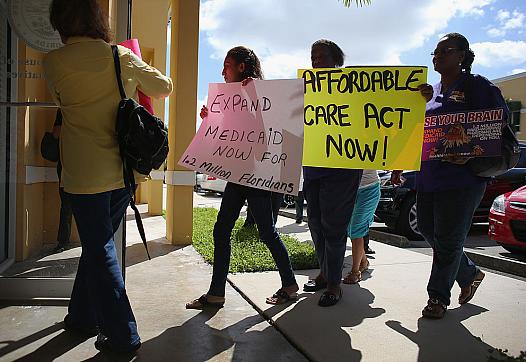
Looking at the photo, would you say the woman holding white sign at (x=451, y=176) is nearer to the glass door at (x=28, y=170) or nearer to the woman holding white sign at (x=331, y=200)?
the woman holding white sign at (x=331, y=200)

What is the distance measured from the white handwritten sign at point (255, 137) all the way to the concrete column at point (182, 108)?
7.85 ft

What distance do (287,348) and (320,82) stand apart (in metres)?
1.92

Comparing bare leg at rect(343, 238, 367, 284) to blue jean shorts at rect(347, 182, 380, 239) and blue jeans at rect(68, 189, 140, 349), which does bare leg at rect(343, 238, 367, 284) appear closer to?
blue jean shorts at rect(347, 182, 380, 239)

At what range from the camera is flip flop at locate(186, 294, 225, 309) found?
3.45m

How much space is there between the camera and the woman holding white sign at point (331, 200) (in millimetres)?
3479

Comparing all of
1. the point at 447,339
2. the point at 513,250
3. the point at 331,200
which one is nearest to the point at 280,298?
the point at 331,200

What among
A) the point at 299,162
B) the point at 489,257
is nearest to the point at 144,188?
the point at 489,257

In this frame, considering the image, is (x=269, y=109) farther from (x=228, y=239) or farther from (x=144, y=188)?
(x=144, y=188)

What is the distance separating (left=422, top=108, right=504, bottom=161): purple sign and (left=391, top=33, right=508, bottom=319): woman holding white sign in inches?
0.4

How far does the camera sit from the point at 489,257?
5.94 m

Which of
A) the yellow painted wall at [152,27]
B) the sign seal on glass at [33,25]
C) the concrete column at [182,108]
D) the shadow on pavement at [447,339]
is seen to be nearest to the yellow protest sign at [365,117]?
the shadow on pavement at [447,339]

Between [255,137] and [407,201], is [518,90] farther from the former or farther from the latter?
[255,137]

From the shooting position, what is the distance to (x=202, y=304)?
347 centimetres

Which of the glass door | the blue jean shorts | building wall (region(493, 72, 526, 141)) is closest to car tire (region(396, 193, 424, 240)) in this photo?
the blue jean shorts
